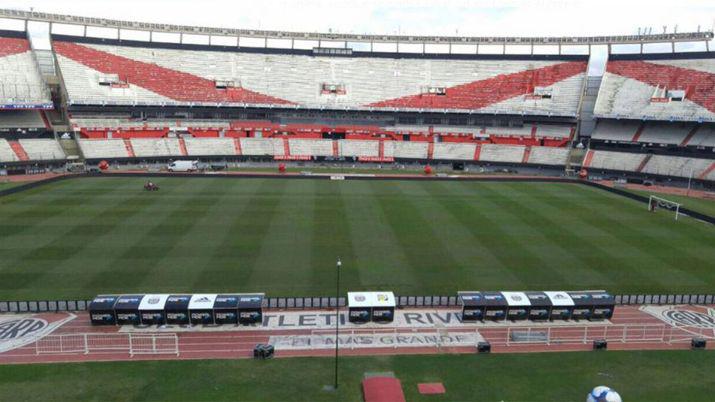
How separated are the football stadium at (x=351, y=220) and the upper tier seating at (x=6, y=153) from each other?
46cm

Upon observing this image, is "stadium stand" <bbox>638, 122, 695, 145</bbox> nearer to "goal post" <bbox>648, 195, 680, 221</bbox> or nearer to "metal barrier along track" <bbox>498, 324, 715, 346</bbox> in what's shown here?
"goal post" <bbox>648, 195, 680, 221</bbox>

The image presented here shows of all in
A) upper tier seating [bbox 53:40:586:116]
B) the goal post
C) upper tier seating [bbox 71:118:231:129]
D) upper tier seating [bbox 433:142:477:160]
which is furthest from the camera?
upper tier seating [bbox 433:142:477:160]

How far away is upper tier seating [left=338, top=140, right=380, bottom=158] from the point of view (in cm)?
8200

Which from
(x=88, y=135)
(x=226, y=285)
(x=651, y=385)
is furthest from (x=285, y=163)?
(x=651, y=385)

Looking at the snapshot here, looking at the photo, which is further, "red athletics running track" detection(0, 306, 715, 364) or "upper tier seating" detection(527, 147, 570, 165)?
"upper tier seating" detection(527, 147, 570, 165)

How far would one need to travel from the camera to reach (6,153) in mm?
65750

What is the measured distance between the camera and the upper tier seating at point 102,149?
72.5 meters

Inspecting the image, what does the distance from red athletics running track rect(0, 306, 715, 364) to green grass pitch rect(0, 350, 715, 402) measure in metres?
0.74

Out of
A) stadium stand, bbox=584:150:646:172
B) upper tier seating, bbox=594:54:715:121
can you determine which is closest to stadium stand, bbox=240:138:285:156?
stadium stand, bbox=584:150:646:172

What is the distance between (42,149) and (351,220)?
52.2m

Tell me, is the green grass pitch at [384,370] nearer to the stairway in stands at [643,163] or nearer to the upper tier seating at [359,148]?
the stairway in stands at [643,163]

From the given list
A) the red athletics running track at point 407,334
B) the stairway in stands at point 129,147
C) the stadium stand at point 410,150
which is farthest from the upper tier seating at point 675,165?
the stairway in stands at point 129,147

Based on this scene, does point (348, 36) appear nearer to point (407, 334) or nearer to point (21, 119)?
point (21, 119)

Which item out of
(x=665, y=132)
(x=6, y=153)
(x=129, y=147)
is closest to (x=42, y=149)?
(x=6, y=153)
